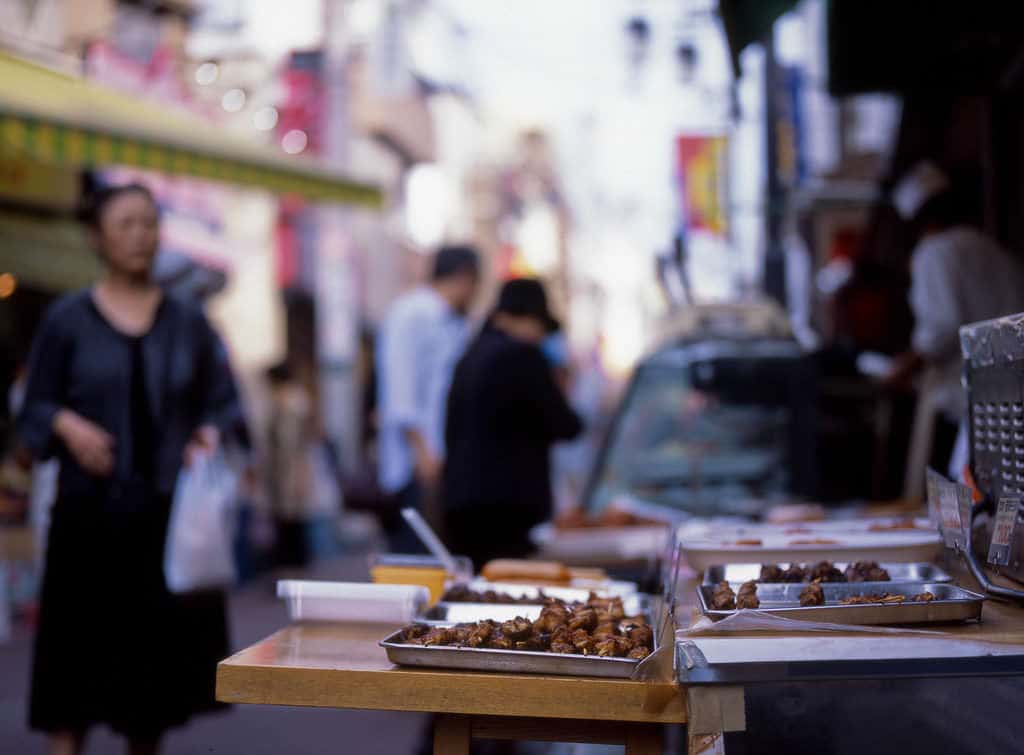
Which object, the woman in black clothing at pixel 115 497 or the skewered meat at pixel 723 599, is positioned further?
the woman in black clothing at pixel 115 497

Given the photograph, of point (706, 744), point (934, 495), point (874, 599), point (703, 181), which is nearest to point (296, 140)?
point (703, 181)

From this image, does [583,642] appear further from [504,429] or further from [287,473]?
[287,473]

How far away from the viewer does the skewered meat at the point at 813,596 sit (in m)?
2.19

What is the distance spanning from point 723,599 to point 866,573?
0.40 metres

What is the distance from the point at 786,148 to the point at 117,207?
11.2 m

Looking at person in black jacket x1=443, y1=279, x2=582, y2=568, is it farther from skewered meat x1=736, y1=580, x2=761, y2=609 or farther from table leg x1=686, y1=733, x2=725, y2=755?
table leg x1=686, y1=733, x2=725, y2=755

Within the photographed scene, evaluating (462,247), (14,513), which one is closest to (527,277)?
(462,247)

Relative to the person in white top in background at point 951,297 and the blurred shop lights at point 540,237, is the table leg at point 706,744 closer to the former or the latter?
the person in white top in background at point 951,297

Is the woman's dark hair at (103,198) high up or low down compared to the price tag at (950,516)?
up

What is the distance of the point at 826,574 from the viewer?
2430 millimetres

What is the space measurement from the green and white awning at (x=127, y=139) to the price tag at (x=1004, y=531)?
14.7 ft

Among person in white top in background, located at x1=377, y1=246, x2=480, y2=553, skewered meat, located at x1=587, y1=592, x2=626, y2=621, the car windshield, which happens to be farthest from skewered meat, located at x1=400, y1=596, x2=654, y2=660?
the car windshield

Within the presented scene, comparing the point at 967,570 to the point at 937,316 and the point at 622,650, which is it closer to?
the point at 622,650

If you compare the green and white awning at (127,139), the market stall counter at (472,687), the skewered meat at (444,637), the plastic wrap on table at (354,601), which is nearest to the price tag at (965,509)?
the market stall counter at (472,687)
